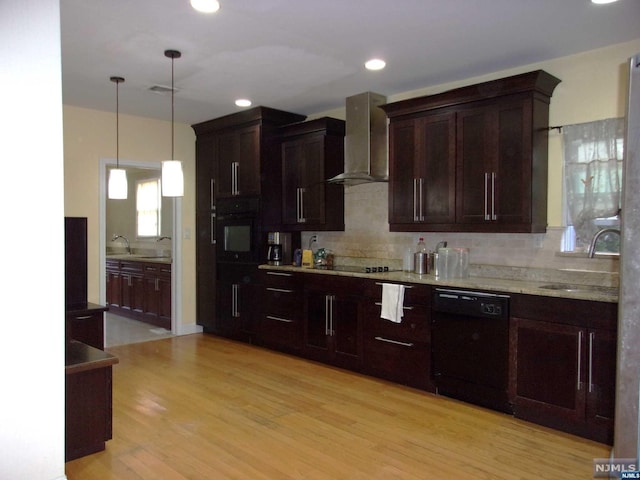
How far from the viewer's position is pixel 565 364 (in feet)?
10.3

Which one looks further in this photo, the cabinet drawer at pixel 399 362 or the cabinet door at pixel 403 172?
the cabinet door at pixel 403 172

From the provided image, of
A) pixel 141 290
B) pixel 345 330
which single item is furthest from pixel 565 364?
pixel 141 290

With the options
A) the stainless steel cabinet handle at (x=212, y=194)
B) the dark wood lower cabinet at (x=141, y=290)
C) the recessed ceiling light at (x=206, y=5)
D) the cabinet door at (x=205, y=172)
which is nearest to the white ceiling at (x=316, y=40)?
the recessed ceiling light at (x=206, y=5)

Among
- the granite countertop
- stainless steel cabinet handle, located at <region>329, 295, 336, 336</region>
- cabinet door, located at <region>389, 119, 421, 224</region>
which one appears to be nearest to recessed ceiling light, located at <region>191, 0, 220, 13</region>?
cabinet door, located at <region>389, 119, 421, 224</region>

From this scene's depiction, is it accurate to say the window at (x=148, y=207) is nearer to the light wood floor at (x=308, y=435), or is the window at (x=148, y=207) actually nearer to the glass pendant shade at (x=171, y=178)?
the light wood floor at (x=308, y=435)

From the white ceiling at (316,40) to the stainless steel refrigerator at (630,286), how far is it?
3.47ft

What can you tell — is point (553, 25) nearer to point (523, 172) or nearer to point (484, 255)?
point (523, 172)

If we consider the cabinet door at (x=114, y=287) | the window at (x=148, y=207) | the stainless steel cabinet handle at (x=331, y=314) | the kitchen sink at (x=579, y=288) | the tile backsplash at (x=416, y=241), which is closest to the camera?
the kitchen sink at (x=579, y=288)

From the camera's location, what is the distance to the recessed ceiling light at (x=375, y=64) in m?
3.84

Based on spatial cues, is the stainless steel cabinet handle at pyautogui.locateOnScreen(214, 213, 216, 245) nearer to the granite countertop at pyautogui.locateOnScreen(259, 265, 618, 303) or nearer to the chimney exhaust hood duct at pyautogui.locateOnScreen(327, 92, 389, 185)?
the chimney exhaust hood duct at pyautogui.locateOnScreen(327, 92, 389, 185)

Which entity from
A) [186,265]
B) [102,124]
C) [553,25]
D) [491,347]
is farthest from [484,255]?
[102,124]

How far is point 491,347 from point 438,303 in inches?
19.9

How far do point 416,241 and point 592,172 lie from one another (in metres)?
1.61

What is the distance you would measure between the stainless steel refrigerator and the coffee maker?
3.70m
